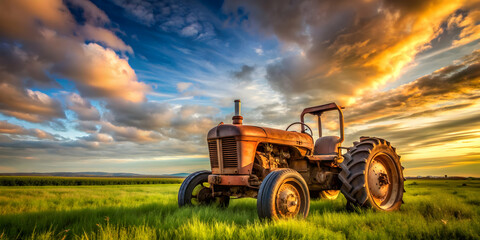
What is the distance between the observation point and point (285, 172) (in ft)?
14.4

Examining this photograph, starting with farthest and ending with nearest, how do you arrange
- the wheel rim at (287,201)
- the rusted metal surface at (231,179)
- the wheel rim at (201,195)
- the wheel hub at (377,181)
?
the wheel rim at (201,195), the wheel hub at (377,181), the rusted metal surface at (231,179), the wheel rim at (287,201)

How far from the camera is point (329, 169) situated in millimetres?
6207

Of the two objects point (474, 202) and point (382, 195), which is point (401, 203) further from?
point (474, 202)

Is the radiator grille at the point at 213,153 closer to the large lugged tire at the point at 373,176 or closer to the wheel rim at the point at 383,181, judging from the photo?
the large lugged tire at the point at 373,176

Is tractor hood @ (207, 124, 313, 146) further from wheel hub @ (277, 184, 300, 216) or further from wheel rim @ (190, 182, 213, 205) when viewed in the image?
wheel rim @ (190, 182, 213, 205)

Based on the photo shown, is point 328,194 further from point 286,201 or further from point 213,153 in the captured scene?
point 213,153

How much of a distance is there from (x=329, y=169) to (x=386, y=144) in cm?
145

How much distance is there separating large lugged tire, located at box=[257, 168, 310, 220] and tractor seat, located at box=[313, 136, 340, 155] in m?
2.46

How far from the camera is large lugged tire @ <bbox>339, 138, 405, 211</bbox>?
5035mm

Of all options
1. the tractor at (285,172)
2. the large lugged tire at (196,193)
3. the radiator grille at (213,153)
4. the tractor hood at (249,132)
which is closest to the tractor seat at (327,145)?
the tractor at (285,172)

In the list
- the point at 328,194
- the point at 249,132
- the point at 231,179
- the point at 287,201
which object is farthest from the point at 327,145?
the point at 231,179

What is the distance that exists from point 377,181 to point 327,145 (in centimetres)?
155

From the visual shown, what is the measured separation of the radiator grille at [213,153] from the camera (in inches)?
211

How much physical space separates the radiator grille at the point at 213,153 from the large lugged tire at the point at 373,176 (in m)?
2.60
